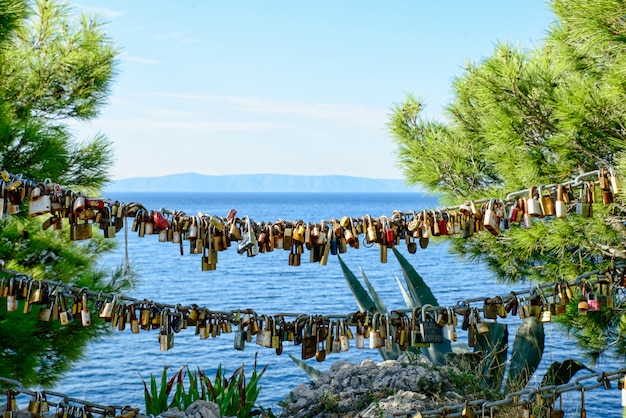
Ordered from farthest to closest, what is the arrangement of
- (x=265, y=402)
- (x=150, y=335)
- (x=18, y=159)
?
(x=150, y=335)
(x=265, y=402)
(x=18, y=159)

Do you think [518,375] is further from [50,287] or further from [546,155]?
A: [50,287]

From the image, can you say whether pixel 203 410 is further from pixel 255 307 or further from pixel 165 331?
pixel 255 307

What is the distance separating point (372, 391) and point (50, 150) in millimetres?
3293

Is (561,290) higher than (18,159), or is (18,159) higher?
(18,159)

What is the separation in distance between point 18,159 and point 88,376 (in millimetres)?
10997

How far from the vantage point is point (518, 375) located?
4.82 meters

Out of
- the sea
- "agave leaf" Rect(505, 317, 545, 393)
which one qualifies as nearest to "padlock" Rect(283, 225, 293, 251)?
the sea

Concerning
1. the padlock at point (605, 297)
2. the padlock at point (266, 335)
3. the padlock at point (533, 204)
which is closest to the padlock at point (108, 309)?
the padlock at point (266, 335)

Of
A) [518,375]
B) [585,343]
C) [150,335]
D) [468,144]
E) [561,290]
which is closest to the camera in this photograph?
[561,290]

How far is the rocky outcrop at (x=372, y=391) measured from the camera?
3.93m

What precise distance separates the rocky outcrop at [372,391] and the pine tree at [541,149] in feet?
6.20

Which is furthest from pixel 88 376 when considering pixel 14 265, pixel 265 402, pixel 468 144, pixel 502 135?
pixel 502 135

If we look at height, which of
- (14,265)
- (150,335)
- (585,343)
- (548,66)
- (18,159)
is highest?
(548,66)

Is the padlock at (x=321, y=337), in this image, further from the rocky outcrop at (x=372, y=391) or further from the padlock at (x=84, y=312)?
the padlock at (x=84, y=312)
